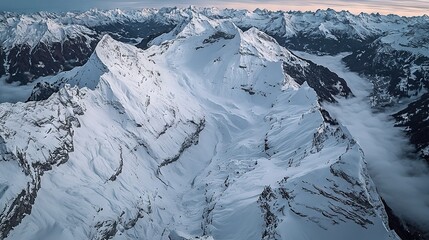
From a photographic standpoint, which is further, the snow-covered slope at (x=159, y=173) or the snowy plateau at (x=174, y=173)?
the snowy plateau at (x=174, y=173)

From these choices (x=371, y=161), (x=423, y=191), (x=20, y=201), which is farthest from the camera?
(x=371, y=161)

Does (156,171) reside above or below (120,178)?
below

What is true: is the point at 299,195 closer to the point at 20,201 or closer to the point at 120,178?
the point at 120,178

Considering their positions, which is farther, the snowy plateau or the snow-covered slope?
the snowy plateau

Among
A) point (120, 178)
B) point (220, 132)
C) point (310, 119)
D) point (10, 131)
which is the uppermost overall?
point (10, 131)

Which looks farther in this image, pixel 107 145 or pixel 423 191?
pixel 423 191

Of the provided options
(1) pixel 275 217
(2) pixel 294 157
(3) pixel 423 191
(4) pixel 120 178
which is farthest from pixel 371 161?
(4) pixel 120 178

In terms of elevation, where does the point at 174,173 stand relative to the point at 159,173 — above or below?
below

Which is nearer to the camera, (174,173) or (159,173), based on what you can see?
(159,173)
